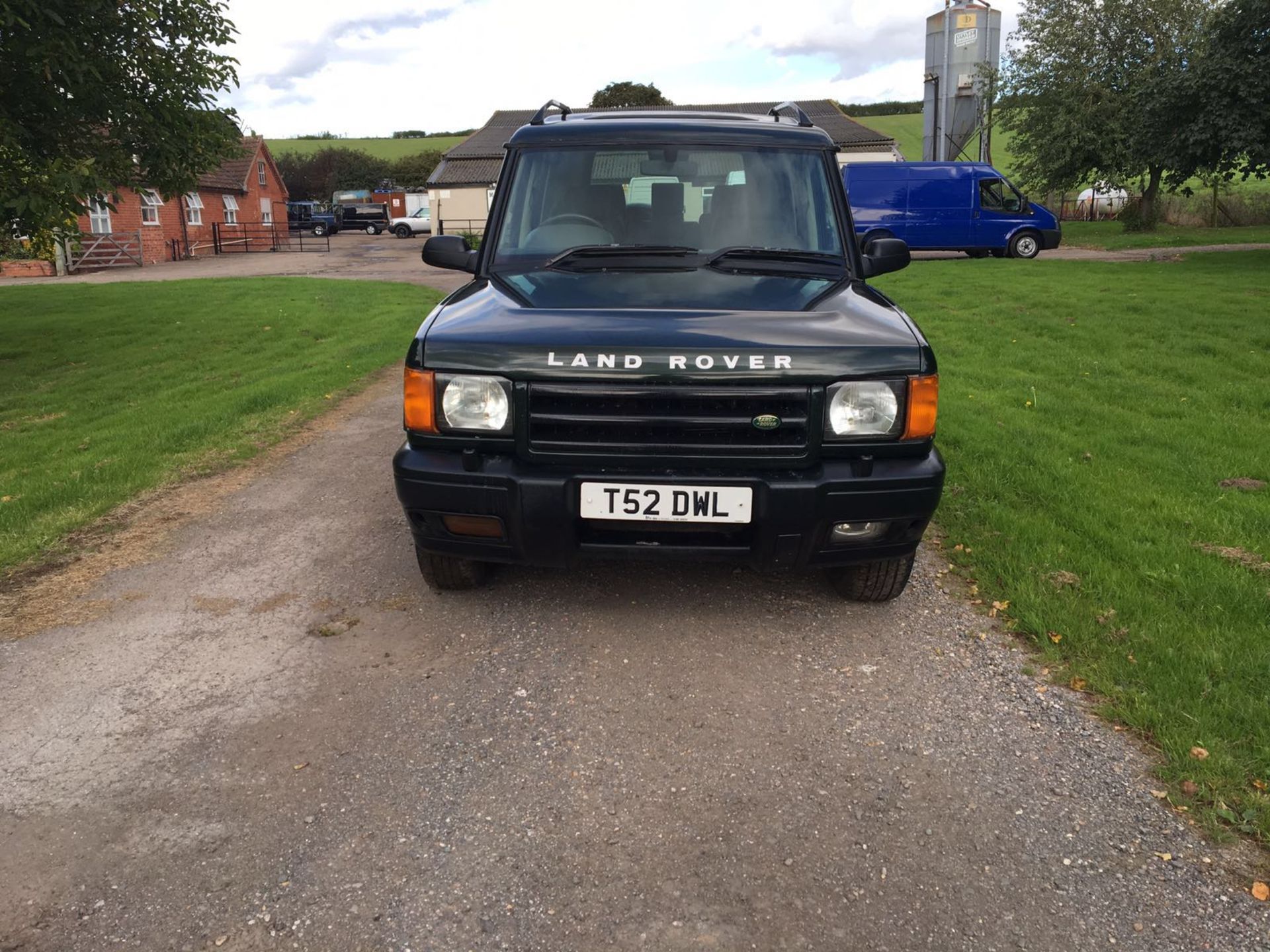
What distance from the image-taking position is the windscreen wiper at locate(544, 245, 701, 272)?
4.19 meters

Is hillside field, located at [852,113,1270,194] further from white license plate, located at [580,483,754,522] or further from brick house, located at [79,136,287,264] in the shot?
white license plate, located at [580,483,754,522]

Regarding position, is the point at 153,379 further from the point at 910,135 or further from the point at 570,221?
the point at 910,135

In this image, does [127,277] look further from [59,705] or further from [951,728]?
[951,728]

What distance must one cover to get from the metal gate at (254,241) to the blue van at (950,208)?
2616cm

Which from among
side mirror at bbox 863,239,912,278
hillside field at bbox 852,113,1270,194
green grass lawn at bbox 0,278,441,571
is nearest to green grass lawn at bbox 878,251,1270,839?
side mirror at bbox 863,239,912,278

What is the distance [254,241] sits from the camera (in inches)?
1873

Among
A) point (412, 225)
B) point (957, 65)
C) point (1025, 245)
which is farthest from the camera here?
point (412, 225)

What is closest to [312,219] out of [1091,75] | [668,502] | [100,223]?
[100,223]

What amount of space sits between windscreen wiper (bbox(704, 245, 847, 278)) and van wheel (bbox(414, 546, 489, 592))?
1705mm

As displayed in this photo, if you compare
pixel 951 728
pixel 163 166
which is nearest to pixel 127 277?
pixel 163 166

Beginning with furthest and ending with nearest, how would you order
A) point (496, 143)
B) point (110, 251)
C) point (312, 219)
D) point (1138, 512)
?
1. point (496, 143)
2. point (312, 219)
3. point (110, 251)
4. point (1138, 512)

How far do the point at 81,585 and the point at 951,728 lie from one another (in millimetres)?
3945

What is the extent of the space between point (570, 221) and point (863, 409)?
1844 mm

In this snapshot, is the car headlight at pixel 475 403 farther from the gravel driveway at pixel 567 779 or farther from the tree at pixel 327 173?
the tree at pixel 327 173
